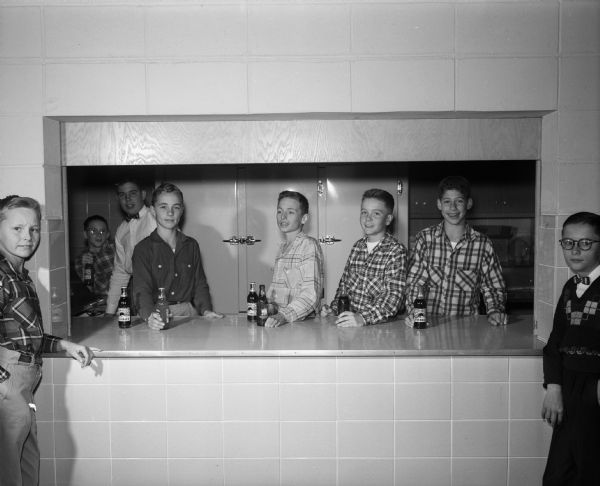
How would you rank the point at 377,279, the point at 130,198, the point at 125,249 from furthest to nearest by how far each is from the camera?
the point at 130,198 → the point at 125,249 → the point at 377,279

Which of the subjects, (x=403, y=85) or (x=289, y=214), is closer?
(x=403, y=85)

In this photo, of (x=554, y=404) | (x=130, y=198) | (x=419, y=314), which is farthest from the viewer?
(x=130, y=198)

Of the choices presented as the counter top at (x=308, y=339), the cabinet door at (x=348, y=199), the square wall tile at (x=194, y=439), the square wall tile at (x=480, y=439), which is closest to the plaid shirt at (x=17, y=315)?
the counter top at (x=308, y=339)

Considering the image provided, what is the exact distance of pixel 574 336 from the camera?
8.04 feet

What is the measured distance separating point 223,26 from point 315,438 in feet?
5.75

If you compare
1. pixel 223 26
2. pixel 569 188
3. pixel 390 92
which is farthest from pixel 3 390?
pixel 569 188

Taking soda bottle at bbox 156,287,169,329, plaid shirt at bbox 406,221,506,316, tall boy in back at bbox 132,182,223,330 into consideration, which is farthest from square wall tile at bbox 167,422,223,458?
plaid shirt at bbox 406,221,506,316

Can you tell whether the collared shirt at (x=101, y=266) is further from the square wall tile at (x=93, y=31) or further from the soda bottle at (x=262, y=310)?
the square wall tile at (x=93, y=31)

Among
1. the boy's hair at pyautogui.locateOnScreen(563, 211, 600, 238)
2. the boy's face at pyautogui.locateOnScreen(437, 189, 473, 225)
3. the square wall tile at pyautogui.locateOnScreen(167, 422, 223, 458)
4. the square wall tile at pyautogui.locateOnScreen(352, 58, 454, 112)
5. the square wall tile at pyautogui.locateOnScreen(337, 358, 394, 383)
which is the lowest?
the square wall tile at pyautogui.locateOnScreen(167, 422, 223, 458)

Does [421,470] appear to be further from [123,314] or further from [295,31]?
[295,31]

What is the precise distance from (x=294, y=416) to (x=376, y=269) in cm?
83

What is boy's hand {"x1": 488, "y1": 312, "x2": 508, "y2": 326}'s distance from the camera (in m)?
3.26

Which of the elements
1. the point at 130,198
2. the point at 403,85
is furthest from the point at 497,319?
the point at 130,198

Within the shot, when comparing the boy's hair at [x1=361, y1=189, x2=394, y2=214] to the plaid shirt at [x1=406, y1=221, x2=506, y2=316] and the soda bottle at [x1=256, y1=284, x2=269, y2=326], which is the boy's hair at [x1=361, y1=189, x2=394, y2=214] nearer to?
the plaid shirt at [x1=406, y1=221, x2=506, y2=316]
